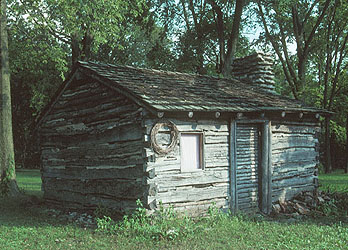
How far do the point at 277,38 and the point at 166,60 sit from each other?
8.71 metres

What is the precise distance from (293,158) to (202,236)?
6084 mm

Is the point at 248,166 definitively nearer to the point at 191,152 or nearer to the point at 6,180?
the point at 191,152

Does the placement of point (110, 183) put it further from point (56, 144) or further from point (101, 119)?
point (56, 144)

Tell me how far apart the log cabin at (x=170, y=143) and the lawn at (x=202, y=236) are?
116cm

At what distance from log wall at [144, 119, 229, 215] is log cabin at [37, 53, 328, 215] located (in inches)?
1.0

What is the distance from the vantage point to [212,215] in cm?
1022

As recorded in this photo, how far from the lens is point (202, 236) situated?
8266 mm

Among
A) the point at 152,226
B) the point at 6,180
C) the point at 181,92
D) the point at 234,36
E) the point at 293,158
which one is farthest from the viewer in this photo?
the point at 234,36

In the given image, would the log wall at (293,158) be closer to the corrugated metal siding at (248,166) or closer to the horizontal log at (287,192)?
the horizontal log at (287,192)

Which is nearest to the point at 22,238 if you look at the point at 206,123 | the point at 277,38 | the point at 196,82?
the point at 206,123

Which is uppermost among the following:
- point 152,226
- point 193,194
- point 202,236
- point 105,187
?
point 105,187

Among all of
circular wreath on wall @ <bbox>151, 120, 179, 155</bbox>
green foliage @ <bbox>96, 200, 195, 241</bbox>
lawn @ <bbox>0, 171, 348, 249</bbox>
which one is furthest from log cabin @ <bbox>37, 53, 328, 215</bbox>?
lawn @ <bbox>0, 171, 348, 249</bbox>

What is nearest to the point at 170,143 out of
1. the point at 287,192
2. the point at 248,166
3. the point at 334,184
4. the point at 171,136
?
the point at 171,136

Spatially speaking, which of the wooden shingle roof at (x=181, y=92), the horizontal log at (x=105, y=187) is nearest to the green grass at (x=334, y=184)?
the wooden shingle roof at (x=181, y=92)
